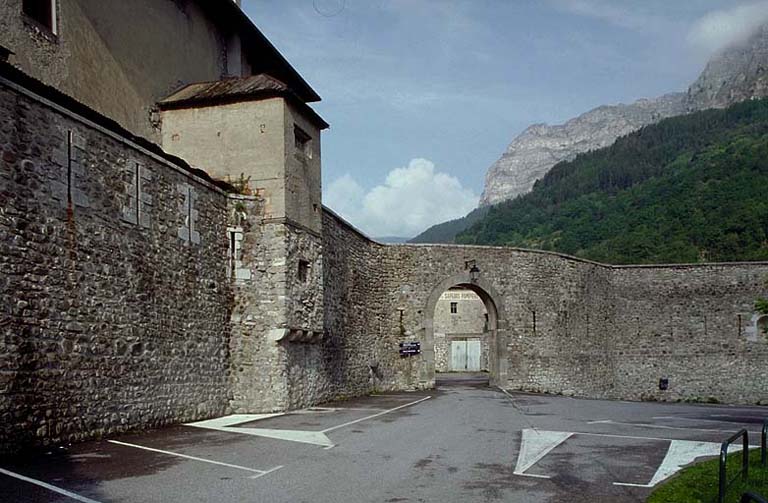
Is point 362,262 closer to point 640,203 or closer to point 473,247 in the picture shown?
point 473,247

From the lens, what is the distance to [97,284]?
1030 centimetres

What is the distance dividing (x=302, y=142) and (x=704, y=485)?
11.2 m

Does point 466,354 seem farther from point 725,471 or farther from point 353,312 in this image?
point 725,471

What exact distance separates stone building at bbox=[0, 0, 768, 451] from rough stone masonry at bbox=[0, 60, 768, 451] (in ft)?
0.13

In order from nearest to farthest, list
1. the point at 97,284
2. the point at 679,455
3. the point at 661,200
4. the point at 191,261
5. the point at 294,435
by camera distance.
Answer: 1. the point at 679,455
2. the point at 97,284
3. the point at 294,435
4. the point at 191,261
5. the point at 661,200

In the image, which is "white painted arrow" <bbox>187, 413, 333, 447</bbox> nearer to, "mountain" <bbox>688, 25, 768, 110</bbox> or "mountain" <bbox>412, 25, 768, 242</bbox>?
"mountain" <bbox>688, 25, 768, 110</bbox>

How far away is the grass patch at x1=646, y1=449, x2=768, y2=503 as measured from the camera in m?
7.03

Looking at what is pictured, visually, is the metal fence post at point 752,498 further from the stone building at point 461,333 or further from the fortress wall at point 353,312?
the stone building at point 461,333

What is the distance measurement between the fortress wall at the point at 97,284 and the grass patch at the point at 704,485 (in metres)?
6.99

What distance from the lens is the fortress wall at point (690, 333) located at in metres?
28.8

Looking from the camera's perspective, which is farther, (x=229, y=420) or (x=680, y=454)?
(x=229, y=420)

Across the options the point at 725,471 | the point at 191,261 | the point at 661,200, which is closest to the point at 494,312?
the point at 191,261

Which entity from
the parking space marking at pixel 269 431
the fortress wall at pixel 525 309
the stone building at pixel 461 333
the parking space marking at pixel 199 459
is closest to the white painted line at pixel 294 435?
the parking space marking at pixel 269 431

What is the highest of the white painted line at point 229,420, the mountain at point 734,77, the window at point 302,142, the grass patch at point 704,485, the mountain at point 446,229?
the mountain at point 734,77
